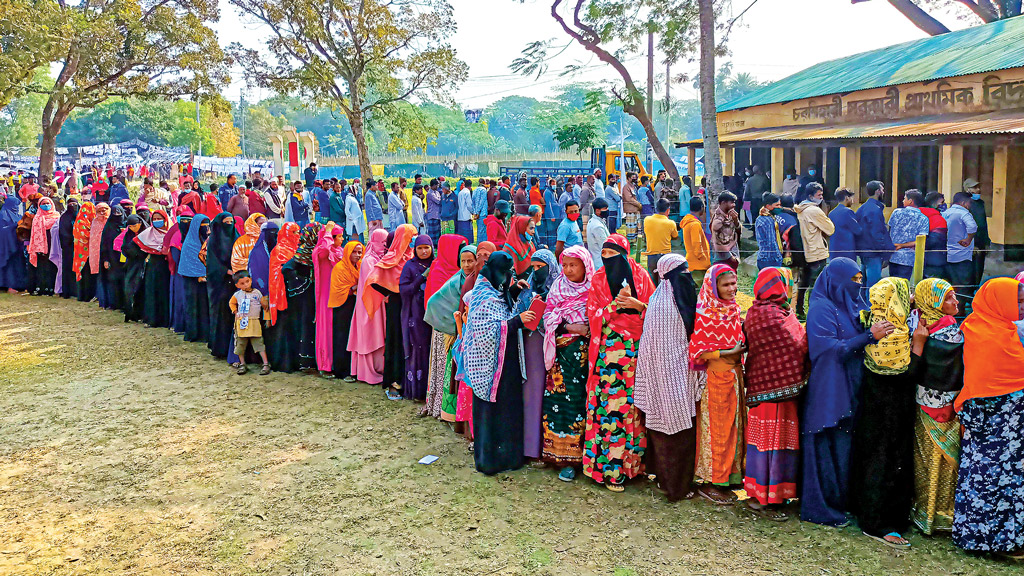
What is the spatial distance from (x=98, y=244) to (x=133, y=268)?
1386 mm

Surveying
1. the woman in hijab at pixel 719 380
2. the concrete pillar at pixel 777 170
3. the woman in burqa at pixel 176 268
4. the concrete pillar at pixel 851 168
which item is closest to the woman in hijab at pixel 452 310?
the woman in hijab at pixel 719 380

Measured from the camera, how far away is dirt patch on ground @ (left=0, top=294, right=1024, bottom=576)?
3.99m

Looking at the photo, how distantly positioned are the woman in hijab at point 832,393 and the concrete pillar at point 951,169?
10146 millimetres

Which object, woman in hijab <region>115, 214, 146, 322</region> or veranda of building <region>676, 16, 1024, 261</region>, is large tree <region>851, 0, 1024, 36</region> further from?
woman in hijab <region>115, 214, 146, 322</region>

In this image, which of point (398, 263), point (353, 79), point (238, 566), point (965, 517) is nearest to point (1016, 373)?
point (965, 517)

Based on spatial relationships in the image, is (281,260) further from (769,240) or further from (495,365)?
(769,240)

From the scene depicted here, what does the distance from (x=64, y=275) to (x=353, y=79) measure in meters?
12.0

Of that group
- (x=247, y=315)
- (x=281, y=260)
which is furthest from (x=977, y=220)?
(x=247, y=315)

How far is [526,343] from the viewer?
5070 mm

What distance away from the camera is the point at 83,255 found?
1121 centimetres

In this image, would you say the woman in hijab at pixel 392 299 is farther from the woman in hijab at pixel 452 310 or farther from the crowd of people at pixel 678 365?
the woman in hijab at pixel 452 310

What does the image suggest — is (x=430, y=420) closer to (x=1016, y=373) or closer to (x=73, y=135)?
(x=1016, y=373)

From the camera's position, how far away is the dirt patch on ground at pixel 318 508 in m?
3.99

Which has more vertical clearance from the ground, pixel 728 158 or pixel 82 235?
pixel 728 158
